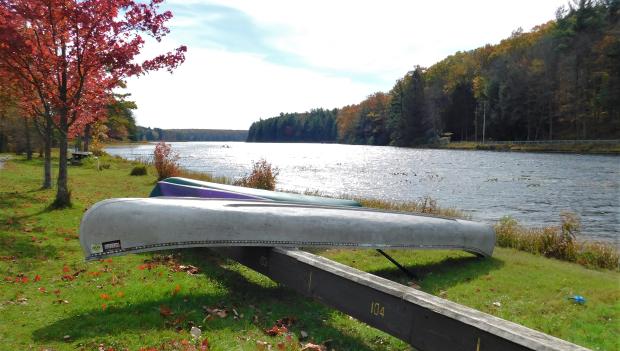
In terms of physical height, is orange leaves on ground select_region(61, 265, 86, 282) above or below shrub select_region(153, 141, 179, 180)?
below

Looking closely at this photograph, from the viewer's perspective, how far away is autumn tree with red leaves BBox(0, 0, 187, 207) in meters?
11.4

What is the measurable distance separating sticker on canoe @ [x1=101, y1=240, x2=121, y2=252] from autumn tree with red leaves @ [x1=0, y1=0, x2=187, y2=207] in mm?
7664

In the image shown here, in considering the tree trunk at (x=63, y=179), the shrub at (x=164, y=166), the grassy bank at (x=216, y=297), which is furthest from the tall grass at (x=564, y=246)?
the shrub at (x=164, y=166)

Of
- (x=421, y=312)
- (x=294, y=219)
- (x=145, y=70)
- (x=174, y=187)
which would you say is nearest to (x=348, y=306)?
(x=421, y=312)

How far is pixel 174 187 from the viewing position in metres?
10.4

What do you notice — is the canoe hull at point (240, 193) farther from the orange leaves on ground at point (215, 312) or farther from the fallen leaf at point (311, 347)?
the fallen leaf at point (311, 347)

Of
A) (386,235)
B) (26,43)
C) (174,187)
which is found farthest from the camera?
(26,43)

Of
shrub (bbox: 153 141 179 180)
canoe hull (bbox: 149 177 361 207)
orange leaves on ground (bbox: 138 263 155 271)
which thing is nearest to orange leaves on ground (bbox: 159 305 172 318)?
orange leaves on ground (bbox: 138 263 155 271)

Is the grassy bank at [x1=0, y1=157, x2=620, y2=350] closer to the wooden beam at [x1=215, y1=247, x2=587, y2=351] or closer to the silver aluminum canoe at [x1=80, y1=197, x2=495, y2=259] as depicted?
the wooden beam at [x1=215, y1=247, x2=587, y2=351]

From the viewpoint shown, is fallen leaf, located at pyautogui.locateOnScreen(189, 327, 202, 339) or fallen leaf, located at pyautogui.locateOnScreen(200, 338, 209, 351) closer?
fallen leaf, located at pyautogui.locateOnScreen(200, 338, 209, 351)

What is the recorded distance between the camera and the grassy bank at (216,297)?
188 inches

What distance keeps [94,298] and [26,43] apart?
874 cm

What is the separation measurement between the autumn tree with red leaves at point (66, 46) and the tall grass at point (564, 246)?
33.7ft

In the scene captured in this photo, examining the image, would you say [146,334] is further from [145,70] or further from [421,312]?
[145,70]
